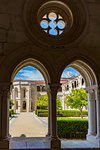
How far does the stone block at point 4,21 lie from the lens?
6.54 metres

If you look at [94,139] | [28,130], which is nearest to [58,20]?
[94,139]

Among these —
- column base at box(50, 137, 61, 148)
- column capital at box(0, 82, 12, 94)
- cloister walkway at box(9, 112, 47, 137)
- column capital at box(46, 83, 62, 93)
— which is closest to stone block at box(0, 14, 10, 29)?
column capital at box(0, 82, 12, 94)

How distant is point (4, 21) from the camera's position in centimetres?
653

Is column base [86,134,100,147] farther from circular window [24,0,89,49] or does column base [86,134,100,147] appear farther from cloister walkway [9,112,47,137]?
cloister walkway [9,112,47,137]

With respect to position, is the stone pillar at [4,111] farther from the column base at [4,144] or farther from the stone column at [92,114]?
the stone column at [92,114]

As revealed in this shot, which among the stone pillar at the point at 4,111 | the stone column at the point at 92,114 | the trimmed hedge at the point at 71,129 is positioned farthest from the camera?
the trimmed hedge at the point at 71,129

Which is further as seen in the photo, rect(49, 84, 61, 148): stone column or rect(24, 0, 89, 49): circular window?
rect(24, 0, 89, 49): circular window

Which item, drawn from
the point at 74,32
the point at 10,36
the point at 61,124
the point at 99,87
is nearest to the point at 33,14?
the point at 10,36

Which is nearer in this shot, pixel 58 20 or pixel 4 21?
pixel 4 21

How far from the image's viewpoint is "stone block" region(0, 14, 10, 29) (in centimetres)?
654

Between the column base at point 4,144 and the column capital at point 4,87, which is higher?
the column capital at point 4,87

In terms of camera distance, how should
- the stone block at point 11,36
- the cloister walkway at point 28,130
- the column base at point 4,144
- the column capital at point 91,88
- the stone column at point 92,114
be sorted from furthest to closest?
the cloister walkway at point 28,130
the stone column at point 92,114
the column capital at point 91,88
the stone block at point 11,36
the column base at point 4,144

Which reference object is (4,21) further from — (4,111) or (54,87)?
(4,111)

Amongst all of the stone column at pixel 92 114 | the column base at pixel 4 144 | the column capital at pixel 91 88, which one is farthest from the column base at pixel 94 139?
the column base at pixel 4 144
